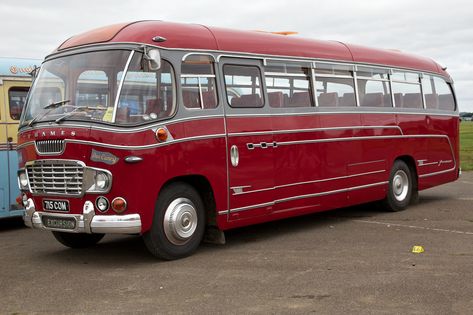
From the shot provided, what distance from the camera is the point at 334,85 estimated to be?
9867mm

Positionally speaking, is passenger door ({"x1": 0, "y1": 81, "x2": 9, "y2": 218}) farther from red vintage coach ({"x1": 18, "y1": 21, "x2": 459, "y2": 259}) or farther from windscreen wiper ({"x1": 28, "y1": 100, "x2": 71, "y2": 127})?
windscreen wiper ({"x1": 28, "y1": 100, "x2": 71, "y2": 127})

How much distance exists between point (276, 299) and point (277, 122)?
346cm

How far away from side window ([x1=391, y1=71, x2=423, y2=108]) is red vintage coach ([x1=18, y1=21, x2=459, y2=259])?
135 cm

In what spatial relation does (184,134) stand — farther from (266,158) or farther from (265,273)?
(265,273)

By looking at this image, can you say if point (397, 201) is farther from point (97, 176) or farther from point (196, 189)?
point (97, 176)

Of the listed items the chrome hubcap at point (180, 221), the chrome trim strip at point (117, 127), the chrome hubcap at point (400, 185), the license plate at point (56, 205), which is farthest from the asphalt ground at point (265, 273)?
the chrome trim strip at point (117, 127)

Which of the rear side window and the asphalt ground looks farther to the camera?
the rear side window

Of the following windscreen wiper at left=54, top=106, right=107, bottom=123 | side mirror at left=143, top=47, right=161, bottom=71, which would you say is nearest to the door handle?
side mirror at left=143, top=47, right=161, bottom=71

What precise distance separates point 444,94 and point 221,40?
21.5ft

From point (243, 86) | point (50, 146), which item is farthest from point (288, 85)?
point (50, 146)

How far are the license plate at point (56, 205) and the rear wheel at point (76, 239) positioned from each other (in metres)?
0.79

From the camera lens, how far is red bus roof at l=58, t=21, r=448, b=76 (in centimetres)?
739

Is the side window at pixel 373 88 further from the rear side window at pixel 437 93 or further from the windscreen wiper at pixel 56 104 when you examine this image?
the windscreen wiper at pixel 56 104

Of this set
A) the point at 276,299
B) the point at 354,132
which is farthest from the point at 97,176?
the point at 354,132
